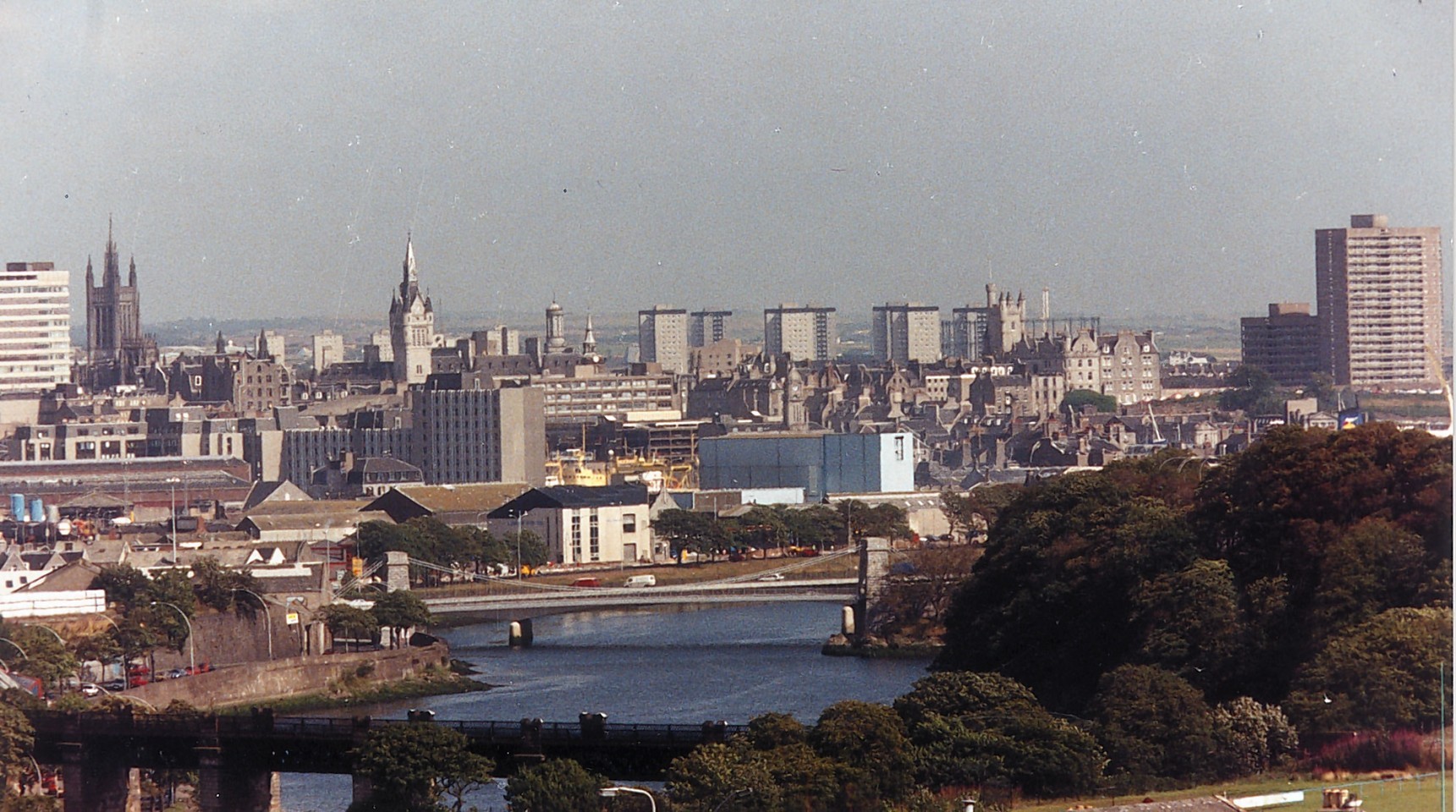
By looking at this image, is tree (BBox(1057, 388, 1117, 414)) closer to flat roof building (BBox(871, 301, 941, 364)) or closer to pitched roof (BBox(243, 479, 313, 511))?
flat roof building (BBox(871, 301, 941, 364))

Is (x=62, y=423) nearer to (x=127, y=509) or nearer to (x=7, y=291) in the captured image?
(x=7, y=291)

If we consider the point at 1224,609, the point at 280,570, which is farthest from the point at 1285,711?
the point at 280,570

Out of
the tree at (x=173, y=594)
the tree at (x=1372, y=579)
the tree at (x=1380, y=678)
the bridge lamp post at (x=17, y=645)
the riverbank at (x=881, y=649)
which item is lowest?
the riverbank at (x=881, y=649)

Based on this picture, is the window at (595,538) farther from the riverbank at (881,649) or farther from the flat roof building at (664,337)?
the flat roof building at (664,337)

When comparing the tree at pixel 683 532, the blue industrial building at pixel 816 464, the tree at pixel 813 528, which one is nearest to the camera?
the tree at pixel 683 532

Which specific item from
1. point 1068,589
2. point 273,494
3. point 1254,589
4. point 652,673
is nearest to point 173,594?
point 652,673

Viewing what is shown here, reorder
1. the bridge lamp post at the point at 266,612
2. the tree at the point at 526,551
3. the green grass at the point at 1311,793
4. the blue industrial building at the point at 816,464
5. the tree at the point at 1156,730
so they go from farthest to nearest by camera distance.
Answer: the blue industrial building at the point at 816,464, the tree at the point at 526,551, the bridge lamp post at the point at 266,612, the tree at the point at 1156,730, the green grass at the point at 1311,793

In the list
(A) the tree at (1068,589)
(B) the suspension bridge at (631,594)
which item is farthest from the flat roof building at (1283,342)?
(A) the tree at (1068,589)

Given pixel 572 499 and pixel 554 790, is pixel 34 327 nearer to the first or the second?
pixel 572 499
